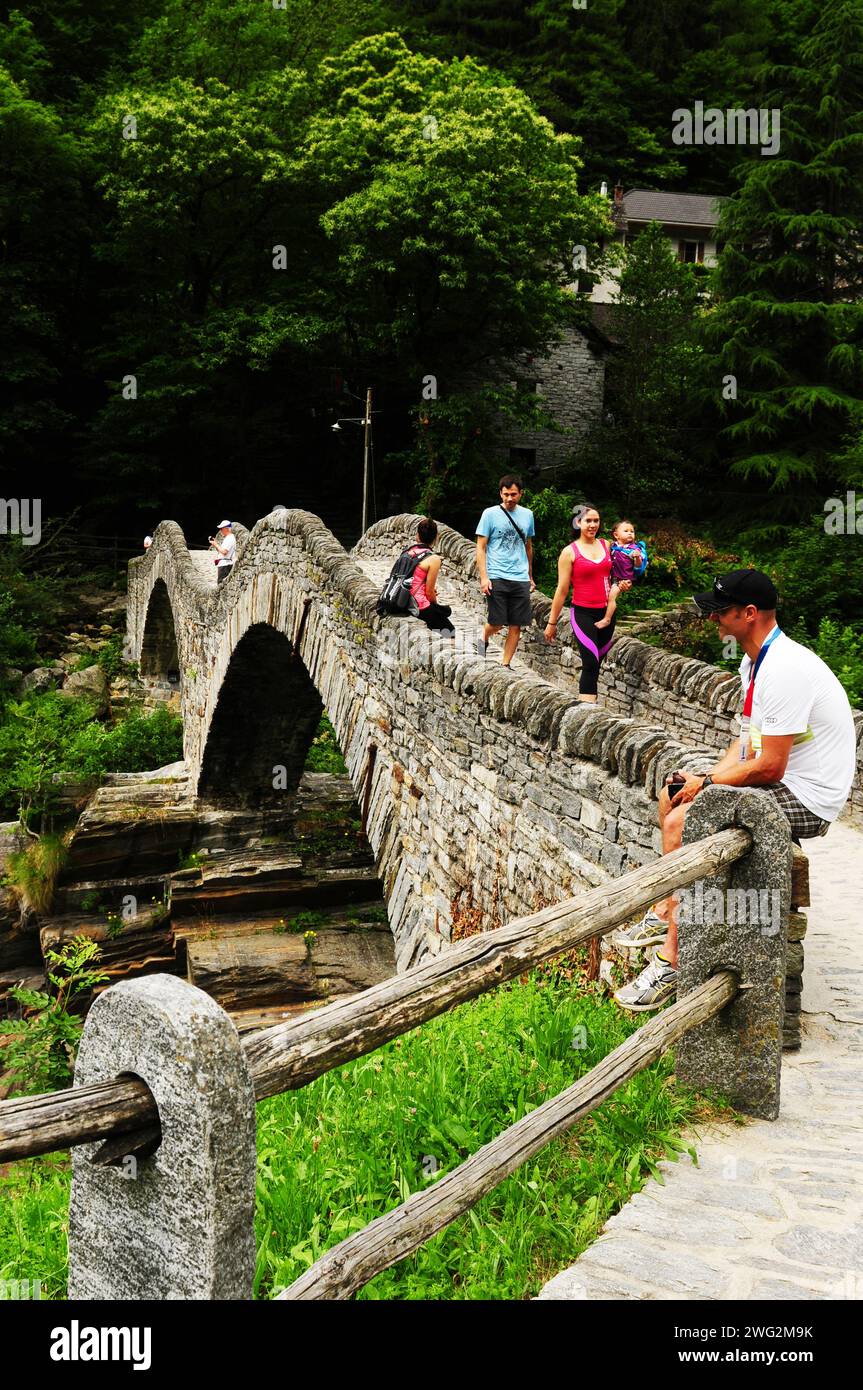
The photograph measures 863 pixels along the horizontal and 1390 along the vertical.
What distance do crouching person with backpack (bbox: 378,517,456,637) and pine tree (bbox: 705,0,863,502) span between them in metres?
17.2

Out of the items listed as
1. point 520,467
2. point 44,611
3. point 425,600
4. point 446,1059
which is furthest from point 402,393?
point 446,1059

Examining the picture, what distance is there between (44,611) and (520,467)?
13.4m

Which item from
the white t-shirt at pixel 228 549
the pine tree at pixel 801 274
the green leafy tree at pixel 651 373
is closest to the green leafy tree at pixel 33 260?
the white t-shirt at pixel 228 549

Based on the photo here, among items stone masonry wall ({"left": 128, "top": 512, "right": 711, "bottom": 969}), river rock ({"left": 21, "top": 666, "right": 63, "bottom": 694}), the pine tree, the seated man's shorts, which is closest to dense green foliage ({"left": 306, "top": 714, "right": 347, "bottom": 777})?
stone masonry wall ({"left": 128, "top": 512, "right": 711, "bottom": 969})

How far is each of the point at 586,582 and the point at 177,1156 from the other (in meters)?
6.29

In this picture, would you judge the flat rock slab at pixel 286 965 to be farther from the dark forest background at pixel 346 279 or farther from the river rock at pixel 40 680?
the dark forest background at pixel 346 279

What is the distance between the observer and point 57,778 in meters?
16.7

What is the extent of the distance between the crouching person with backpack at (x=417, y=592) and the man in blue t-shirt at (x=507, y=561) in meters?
0.47

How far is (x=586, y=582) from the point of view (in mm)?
7711

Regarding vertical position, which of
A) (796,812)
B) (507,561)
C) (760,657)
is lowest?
(796,812)

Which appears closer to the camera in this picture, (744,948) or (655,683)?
(744,948)

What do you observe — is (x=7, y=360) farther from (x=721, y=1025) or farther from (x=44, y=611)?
(x=721, y=1025)

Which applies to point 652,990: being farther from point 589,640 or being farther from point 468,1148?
point 589,640

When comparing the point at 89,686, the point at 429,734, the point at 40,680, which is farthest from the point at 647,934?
the point at 40,680
